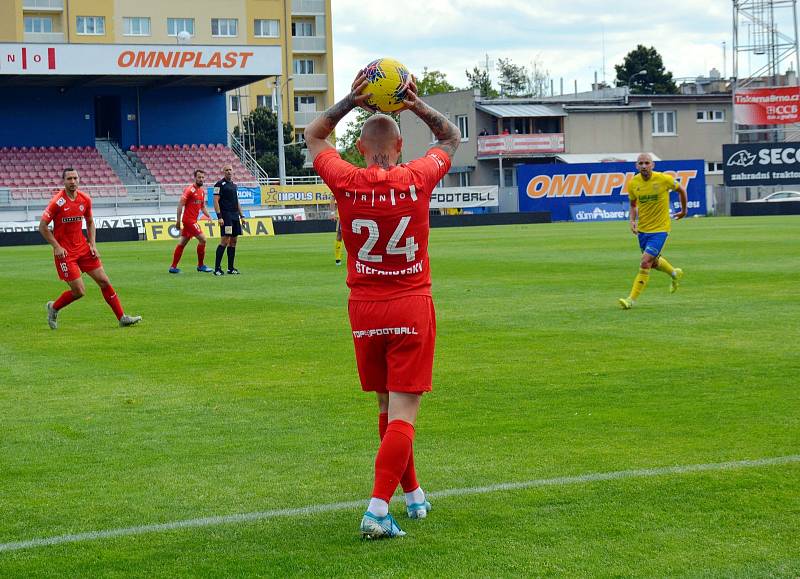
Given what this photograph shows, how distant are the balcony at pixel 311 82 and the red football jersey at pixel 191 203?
71.0 meters

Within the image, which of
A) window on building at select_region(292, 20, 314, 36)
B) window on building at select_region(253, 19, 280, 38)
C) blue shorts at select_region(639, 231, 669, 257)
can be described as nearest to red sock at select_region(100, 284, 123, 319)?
blue shorts at select_region(639, 231, 669, 257)

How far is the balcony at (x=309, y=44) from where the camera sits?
312ft

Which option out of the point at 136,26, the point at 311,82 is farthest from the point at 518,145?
the point at 136,26

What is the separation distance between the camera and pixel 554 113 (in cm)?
8075

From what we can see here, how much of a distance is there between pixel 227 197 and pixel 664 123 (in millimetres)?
64250

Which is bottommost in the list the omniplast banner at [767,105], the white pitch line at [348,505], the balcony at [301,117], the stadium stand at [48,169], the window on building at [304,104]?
the white pitch line at [348,505]

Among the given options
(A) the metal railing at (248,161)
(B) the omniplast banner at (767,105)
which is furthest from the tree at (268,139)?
(B) the omniplast banner at (767,105)

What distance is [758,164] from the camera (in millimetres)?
60469

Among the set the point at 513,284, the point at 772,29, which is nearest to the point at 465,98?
the point at 772,29

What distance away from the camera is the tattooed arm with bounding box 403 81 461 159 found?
19.1 ft

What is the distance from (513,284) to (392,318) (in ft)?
48.5

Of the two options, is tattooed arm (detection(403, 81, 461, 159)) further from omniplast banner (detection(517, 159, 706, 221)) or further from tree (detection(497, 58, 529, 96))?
tree (detection(497, 58, 529, 96))

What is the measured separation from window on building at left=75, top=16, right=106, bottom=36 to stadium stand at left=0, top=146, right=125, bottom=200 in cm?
2716

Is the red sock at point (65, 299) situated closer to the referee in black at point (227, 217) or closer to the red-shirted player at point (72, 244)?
the red-shirted player at point (72, 244)
